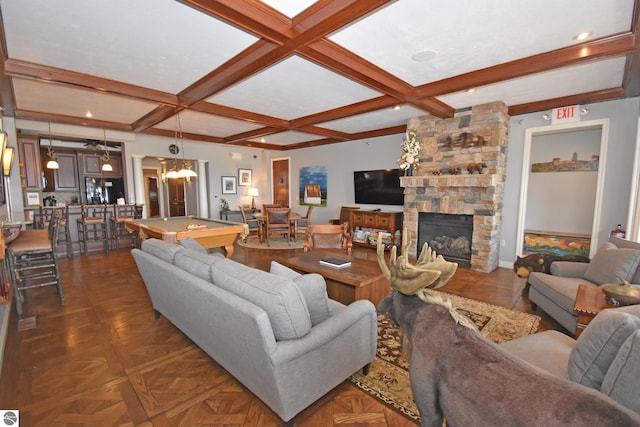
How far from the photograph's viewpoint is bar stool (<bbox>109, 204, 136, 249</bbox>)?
593 cm

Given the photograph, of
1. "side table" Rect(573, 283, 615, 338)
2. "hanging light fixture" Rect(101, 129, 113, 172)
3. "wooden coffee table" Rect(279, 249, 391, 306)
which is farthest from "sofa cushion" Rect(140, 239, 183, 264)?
"hanging light fixture" Rect(101, 129, 113, 172)

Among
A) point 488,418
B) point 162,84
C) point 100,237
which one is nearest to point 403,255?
point 488,418

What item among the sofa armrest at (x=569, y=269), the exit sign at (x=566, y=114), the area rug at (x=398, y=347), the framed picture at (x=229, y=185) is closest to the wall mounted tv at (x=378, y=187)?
the exit sign at (x=566, y=114)

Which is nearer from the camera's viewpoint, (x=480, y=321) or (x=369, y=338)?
(x=369, y=338)

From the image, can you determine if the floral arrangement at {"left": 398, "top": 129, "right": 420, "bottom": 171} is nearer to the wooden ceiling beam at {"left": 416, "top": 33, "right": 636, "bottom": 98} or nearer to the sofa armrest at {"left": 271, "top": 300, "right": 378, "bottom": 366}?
the wooden ceiling beam at {"left": 416, "top": 33, "right": 636, "bottom": 98}

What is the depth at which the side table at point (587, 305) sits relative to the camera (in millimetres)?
1963

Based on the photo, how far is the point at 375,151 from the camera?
6.52 m

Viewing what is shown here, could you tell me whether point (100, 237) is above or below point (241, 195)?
below

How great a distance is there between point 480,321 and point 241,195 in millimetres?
7208

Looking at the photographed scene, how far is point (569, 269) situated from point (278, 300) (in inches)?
128

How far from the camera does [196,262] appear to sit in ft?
6.66

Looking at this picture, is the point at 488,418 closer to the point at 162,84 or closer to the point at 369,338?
the point at 369,338

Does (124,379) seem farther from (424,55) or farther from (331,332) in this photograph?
(424,55)

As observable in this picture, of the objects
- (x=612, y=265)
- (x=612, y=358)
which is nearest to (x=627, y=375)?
(x=612, y=358)
